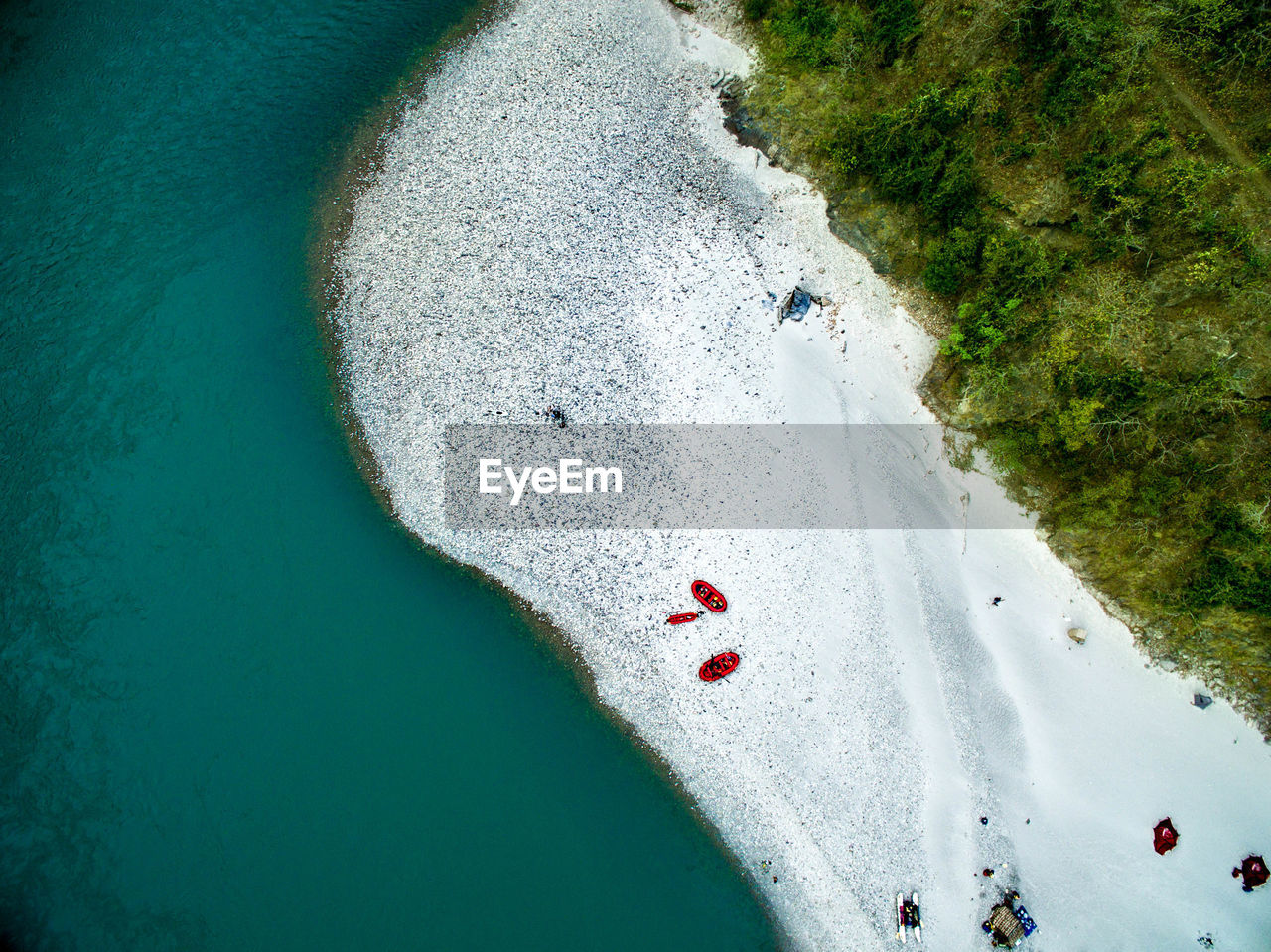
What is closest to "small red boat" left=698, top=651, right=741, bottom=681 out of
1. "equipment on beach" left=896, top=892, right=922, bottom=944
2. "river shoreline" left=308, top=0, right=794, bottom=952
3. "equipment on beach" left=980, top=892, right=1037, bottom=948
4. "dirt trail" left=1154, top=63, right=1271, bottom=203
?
"river shoreline" left=308, top=0, right=794, bottom=952

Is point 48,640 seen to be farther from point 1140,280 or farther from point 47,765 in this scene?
point 1140,280

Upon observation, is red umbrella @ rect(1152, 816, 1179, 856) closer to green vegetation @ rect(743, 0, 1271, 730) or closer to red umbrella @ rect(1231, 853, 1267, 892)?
red umbrella @ rect(1231, 853, 1267, 892)

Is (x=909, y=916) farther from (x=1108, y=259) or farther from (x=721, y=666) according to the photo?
(x=1108, y=259)

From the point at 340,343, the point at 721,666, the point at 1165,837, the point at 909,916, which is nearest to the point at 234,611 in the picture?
the point at 340,343

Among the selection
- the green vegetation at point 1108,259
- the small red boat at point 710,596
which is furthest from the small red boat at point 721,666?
the green vegetation at point 1108,259

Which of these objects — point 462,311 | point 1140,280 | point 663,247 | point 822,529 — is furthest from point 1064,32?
point 462,311
